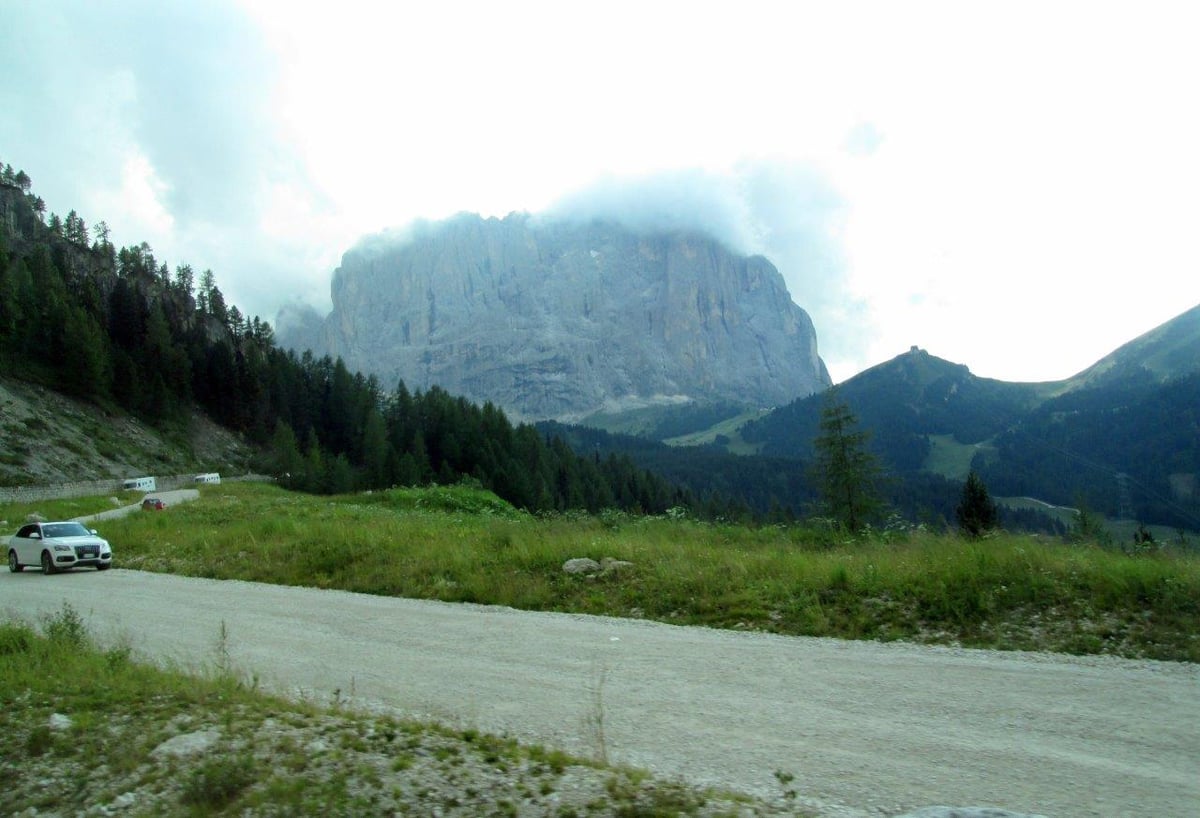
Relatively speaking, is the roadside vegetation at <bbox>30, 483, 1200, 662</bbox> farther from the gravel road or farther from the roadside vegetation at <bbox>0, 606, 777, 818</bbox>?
the roadside vegetation at <bbox>0, 606, 777, 818</bbox>

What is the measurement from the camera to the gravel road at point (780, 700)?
17.5 ft

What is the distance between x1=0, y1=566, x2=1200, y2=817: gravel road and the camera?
532 cm

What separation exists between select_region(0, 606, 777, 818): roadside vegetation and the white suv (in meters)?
17.8

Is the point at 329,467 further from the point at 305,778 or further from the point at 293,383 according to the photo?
the point at 305,778

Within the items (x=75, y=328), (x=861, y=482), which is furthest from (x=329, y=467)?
(x=861, y=482)

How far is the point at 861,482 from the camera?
112 feet

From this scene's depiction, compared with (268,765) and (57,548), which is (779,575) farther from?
(57,548)

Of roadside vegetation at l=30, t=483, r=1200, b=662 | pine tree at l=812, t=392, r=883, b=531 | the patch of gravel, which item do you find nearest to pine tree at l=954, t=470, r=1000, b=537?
pine tree at l=812, t=392, r=883, b=531

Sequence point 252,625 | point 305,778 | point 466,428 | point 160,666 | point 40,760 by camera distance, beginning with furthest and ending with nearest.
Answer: point 466,428
point 252,625
point 160,666
point 40,760
point 305,778

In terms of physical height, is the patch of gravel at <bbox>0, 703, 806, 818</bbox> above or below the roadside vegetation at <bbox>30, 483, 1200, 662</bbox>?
below

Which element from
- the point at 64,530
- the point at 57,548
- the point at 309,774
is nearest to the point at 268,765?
the point at 309,774

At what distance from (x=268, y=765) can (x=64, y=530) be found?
23548 millimetres

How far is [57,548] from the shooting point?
2202cm

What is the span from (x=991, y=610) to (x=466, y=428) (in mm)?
96091
